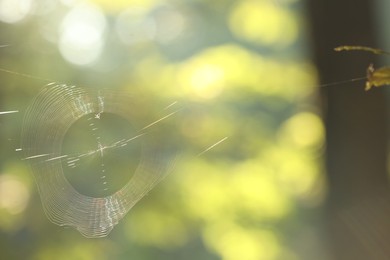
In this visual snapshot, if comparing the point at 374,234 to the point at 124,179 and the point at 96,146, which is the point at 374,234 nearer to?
the point at 124,179

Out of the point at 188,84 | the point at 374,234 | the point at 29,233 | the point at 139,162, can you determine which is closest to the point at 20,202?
Answer: the point at 29,233

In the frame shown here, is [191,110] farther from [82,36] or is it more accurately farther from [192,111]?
[82,36]

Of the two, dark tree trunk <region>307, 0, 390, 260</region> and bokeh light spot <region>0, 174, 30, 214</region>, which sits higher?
dark tree trunk <region>307, 0, 390, 260</region>

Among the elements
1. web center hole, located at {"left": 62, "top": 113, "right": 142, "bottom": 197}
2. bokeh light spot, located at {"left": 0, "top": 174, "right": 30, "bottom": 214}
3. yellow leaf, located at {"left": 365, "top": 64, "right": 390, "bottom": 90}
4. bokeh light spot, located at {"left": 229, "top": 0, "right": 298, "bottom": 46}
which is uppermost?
yellow leaf, located at {"left": 365, "top": 64, "right": 390, "bottom": 90}

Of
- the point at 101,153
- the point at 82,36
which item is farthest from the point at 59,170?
the point at 82,36

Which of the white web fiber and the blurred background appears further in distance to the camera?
the blurred background

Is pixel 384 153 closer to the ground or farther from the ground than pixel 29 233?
farther from the ground

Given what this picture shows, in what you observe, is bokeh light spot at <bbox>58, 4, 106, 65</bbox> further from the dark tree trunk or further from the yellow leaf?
the yellow leaf

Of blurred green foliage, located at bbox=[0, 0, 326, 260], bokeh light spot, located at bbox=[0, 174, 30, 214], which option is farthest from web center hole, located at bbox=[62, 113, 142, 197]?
bokeh light spot, located at bbox=[0, 174, 30, 214]

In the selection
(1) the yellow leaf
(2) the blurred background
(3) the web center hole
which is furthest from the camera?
(2) the blurred background
